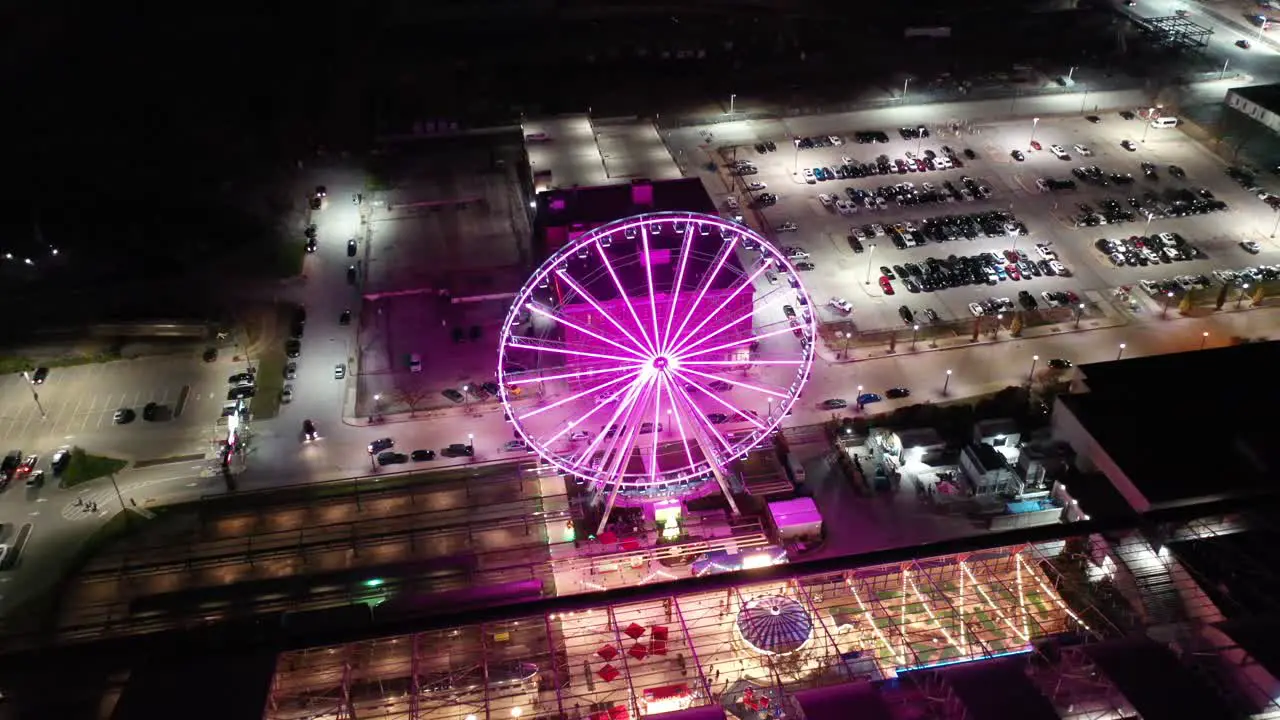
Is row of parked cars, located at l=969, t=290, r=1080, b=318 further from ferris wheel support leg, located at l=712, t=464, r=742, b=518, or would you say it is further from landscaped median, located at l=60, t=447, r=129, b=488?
landscaped median, located at l=60, t=447, r=129, b=488

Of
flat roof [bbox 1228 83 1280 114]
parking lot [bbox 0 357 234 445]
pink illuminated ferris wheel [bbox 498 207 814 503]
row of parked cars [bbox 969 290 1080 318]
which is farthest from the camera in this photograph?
flat roof [bbox 1228 83 1280 114]

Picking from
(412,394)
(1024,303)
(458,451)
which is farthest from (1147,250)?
(412,394)

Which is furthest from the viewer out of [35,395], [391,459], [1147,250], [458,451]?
[1147,250]

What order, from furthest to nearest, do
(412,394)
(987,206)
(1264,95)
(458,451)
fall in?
(1264,95) → (987,206) → (412,394) → (458,451)

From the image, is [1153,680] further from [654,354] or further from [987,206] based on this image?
[987,206]

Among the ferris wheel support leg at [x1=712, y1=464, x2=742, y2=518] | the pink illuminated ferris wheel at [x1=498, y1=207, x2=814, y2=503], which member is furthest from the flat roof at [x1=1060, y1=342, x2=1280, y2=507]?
the ferris wheel support leg at [x1=712, y1=464, x2=742, y2=518]

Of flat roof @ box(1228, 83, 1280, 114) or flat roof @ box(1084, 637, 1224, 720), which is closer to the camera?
flat roof @ box(1084, 637, 1224, 720)
